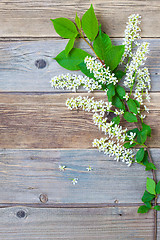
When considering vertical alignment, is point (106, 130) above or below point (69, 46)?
below

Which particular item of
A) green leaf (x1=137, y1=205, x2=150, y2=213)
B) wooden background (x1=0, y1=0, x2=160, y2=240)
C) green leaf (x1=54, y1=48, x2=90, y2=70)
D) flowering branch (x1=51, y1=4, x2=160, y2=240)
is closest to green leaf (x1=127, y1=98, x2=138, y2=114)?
flowering branch (x1=51, y1=4, x2=160, y2=240)

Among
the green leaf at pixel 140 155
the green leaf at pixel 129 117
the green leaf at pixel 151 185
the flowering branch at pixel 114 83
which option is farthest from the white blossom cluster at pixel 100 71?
the green leaf at pixel 151 185

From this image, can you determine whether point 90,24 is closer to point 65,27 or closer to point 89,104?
point 65,27

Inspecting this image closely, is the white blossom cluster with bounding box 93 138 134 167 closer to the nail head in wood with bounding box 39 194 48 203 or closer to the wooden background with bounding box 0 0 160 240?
the wooden background with bounding box 0 0 160 240

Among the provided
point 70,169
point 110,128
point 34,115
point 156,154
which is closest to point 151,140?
point 156,154

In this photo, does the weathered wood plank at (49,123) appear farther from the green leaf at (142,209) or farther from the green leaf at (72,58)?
the green leaf at (142,209)

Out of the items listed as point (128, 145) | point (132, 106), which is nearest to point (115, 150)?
point (128, 145)
